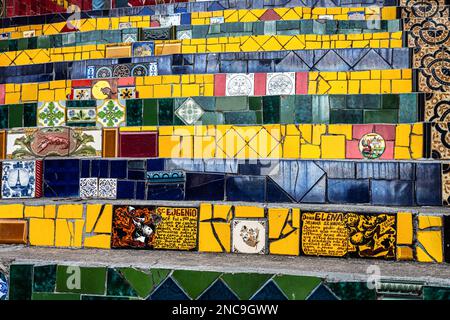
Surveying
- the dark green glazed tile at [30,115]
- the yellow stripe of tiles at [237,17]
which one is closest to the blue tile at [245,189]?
the dark green glazed tile at [30,115]

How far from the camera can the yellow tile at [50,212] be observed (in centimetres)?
305

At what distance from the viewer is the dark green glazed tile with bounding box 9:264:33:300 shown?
2381mm

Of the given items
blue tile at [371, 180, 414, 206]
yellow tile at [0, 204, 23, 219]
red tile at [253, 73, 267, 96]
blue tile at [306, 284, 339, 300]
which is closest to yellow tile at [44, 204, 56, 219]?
yellow tile at [0, 204, 23, 219]

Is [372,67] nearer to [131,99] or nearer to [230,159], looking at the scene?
[230,159]

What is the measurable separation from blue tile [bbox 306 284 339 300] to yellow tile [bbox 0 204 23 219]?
6.86ft

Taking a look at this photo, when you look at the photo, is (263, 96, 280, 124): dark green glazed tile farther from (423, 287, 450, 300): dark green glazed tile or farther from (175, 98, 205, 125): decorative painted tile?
(423, 287, 450, 300): dark green glazed tile

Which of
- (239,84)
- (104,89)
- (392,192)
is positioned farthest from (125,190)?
(392,192)

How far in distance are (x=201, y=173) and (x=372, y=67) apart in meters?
1.81

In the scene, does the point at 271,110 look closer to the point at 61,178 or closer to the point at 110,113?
the point at 110,113

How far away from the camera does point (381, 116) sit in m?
3.63

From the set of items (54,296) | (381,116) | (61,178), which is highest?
(381,116)

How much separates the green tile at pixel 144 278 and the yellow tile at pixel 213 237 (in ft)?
1.90

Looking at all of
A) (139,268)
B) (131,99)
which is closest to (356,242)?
(139,268)

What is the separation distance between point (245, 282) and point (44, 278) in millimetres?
1060
